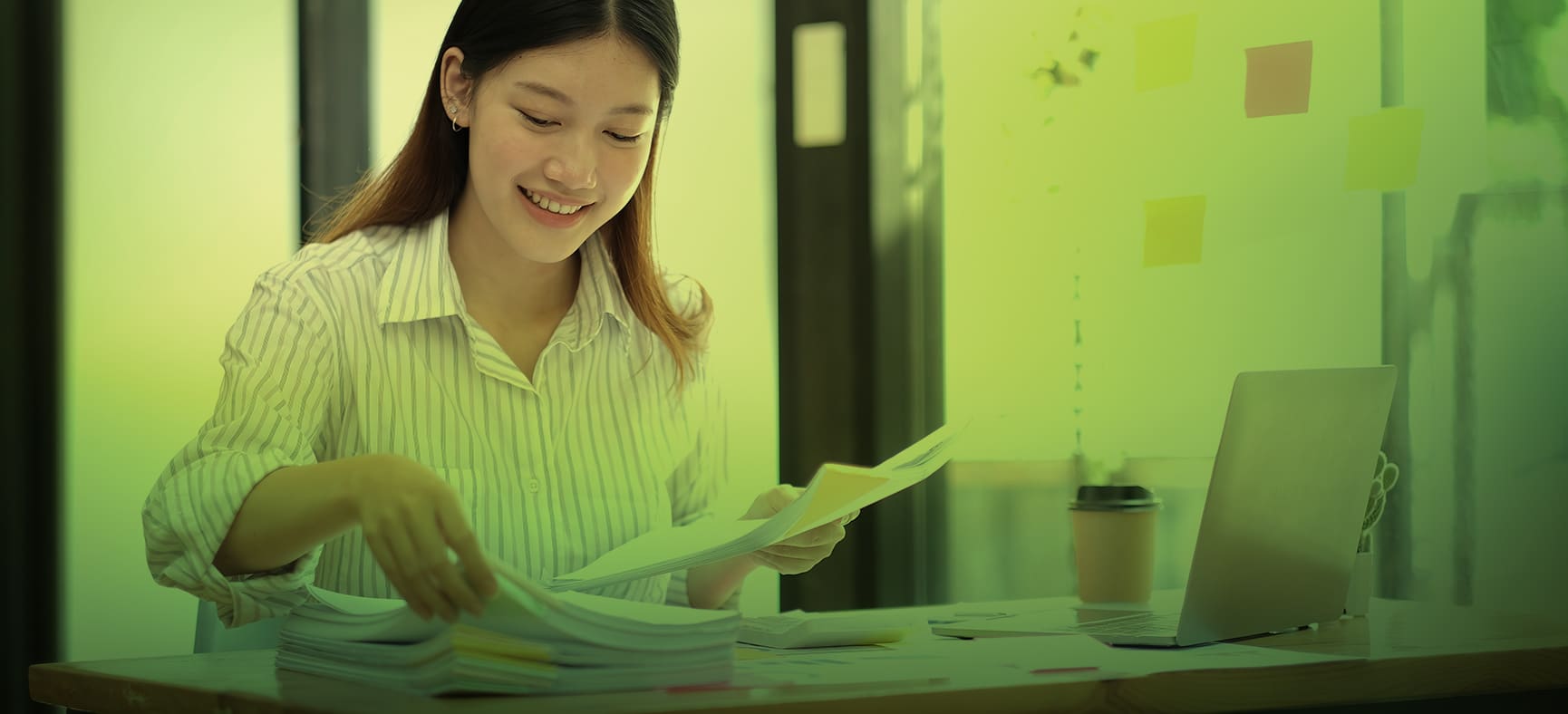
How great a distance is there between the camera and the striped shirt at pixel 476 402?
1.27 m

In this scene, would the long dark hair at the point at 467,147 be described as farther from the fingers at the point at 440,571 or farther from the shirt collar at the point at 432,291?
the fingers at the point at 440,571

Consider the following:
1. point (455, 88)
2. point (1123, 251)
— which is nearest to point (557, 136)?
point (455, 88)

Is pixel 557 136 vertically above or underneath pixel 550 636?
above

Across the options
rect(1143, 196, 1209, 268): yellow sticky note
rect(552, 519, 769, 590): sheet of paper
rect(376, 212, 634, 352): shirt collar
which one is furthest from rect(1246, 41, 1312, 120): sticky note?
rect(552, 519, 769, 590): sheet of paper

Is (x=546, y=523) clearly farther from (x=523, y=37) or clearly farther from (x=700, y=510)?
(x=523, y=37)

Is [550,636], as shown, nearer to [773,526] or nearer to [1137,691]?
[773,526]

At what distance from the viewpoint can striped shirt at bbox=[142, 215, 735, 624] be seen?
1.27m

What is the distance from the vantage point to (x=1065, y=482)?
1907 mm

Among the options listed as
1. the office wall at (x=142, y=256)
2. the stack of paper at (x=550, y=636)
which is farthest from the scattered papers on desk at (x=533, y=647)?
the office wall at (x=142, y=256)

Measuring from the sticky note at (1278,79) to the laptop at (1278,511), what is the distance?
904mm

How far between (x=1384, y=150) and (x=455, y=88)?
1.27m

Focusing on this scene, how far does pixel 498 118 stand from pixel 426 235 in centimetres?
19

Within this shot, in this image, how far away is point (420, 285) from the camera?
1.38 meters

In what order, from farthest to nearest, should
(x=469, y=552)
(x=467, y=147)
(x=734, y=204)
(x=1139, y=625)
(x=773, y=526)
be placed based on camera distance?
(x=734, y=204)
(x=467, y=147)
(x=1139, y=625)
(x=773, y=526)
(x=469, y=552)
